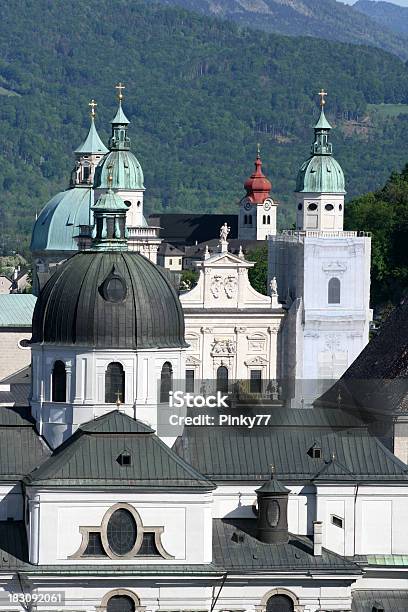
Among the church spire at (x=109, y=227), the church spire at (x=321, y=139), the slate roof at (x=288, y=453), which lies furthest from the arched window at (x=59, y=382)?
the church spire at (x=321, y=139)

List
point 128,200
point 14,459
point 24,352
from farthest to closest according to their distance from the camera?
1. point 128,200
2. point 24,352
3. point 14,459

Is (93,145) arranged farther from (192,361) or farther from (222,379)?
(222,379)

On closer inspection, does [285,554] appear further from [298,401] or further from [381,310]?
[381,310]

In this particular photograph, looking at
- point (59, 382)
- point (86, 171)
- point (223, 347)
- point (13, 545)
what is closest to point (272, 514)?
point (13, 545)

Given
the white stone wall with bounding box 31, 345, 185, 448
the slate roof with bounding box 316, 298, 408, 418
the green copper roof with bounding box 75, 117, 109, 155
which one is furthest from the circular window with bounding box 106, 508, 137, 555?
the green copper roof with bounding box 75, 117, 109, 155

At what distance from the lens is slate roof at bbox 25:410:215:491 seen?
A: 3120 inches

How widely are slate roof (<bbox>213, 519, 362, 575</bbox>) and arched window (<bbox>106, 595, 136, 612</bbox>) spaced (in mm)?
2916

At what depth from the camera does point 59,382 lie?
278 ft

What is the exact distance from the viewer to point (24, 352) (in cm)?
13662

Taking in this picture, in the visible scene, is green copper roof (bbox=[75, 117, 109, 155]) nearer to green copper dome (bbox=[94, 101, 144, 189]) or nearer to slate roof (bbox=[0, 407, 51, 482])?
green copper dome (bbox=[94, 101, 144, 189])

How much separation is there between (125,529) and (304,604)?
19.4ft

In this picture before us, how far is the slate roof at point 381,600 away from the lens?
82.2 m

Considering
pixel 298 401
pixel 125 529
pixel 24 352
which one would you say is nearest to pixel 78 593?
pixel 125 529

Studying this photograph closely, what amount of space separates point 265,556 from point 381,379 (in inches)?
797
